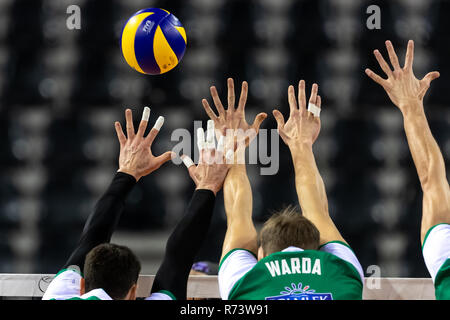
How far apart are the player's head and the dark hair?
0.34m

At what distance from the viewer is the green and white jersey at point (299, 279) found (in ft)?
4.11

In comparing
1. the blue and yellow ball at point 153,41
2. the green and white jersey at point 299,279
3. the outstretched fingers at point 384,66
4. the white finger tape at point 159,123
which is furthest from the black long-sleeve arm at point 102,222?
the outstretched fingers at point 384,66

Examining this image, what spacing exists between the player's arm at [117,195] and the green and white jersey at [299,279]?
511 millimetres

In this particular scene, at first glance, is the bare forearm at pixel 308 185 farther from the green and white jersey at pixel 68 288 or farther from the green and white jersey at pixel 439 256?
A: the green and white jersey at pixel 68 288

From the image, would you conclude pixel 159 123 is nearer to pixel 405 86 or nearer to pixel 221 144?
pixel 221 144

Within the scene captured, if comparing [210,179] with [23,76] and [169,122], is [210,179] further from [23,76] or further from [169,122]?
[23,76]

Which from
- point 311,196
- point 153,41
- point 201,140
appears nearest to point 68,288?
point 201,140

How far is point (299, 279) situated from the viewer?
126 cm

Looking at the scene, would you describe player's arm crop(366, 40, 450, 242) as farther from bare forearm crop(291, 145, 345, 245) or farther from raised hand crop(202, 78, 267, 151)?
raised hand crop(202, 78, 267, 151)

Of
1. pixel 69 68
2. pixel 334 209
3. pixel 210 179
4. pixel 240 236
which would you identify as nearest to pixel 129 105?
pixel 69 68

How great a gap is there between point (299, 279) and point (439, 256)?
0.37 meters

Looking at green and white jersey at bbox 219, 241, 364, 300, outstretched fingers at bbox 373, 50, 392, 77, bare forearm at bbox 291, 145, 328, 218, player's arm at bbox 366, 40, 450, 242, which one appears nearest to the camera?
green and white jersey at bbox 219, 241, 364, 300

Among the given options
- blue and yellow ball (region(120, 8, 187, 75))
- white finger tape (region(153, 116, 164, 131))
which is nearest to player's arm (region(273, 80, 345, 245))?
white finger tape (region(153, 116, 164, 131))

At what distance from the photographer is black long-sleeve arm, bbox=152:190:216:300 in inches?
55.1
